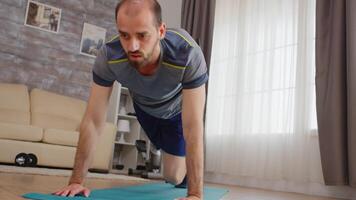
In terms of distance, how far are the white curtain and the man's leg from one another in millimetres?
1406

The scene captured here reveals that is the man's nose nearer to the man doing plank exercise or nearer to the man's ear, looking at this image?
the man doing plank exercise

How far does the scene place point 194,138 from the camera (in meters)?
1.36

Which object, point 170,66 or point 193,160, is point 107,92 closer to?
point 170,66

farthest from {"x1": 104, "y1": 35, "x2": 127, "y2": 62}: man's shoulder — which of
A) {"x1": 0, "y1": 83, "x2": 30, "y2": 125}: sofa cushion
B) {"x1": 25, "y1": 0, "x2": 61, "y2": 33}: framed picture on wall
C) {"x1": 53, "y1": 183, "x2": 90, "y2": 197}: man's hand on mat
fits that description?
{"x1": 25, "y1": 0, "x2": 61, "y2": 33}: framed picture on wall

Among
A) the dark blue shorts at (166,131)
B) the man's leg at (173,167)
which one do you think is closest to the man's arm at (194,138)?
the dark blue shorts at (166,131)

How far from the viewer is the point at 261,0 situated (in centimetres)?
386

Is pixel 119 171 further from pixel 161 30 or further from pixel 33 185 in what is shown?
pixel 161 30

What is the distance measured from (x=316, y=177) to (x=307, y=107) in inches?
24.1

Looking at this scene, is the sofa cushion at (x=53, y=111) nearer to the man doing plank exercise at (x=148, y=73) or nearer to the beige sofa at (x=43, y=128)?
the beige sofa at (x=43, y=128)

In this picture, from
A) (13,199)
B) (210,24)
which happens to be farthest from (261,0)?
(13,199)

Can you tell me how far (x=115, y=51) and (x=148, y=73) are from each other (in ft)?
0.51

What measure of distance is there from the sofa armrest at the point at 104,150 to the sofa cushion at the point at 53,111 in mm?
438

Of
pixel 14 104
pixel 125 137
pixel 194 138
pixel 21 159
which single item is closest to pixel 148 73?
pixel 194 138

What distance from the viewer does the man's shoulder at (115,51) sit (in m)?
1.37
